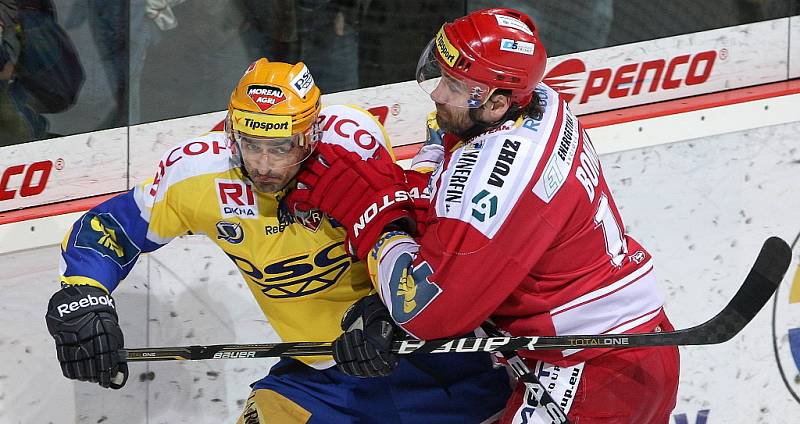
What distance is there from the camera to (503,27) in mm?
2307

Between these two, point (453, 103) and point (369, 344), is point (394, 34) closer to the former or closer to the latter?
point (453, 103)

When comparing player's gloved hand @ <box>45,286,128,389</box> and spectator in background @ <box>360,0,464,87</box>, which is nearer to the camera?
player's gloved hand @ <box>45,286,128,389</box>

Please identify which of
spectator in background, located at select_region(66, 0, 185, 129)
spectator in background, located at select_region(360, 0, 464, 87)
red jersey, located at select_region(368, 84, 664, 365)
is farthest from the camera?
spectator in background, located at select_region(360, 0, 464, 87)

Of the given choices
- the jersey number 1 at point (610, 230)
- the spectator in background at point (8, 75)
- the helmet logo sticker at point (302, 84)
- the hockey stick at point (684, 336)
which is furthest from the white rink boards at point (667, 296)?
the jersey number 1 at point (610, 230)

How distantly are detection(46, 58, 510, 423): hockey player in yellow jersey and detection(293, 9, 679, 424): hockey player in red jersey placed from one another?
0.10 m

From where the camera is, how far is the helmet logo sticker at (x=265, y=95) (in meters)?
2.37

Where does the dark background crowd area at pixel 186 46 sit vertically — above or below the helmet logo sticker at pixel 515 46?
below

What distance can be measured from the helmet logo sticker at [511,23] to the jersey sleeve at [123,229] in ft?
2.34

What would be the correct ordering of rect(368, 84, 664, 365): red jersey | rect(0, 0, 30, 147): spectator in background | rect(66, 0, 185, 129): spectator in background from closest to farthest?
rect(368, 84, 664, 365): red jersey
rect(0, 0, 30, 147): spectator in background
rect(66, 0, 185, 129): spectator in background

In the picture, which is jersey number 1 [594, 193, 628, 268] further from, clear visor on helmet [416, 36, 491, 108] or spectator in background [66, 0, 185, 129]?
spectator in background [66, 0, 185, 129]

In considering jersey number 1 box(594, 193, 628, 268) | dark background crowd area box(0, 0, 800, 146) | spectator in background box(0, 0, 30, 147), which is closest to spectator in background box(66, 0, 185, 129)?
dark background crowd area box(0, 0, 800, 146)

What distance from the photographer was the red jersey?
222cm

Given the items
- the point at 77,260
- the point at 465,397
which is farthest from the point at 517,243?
the point at 77,260

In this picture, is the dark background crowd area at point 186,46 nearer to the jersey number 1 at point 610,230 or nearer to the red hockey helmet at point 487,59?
the red hockey helmet at point 487,59
